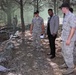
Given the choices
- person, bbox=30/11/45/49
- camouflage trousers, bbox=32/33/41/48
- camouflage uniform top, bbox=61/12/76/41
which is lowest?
camouflage trousers, bbox=32/33/41/48

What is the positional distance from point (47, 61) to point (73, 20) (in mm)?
2789

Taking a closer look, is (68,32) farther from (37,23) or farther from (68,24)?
(37,23)

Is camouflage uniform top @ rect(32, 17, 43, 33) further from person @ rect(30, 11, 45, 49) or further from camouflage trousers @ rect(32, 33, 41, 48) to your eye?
camouflage trousers @ rect(32, 33, 41, 48)

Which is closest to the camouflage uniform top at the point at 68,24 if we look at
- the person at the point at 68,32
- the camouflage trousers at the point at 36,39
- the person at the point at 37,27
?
the person at the point at 68,32

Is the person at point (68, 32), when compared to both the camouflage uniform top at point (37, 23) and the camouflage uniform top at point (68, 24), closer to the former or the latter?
the camouflage uniform top at point (68, 24)

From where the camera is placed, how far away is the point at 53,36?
28.5 feet

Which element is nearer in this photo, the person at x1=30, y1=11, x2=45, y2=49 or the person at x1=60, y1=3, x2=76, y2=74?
the person at x1=60, y1=3, x2=76, y2=74

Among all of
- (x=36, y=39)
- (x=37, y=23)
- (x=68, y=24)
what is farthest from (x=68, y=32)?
(x=36, y=39)

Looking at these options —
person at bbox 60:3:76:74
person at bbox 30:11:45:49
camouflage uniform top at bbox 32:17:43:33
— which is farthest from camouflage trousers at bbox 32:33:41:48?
person at bbox 60:3:76:74

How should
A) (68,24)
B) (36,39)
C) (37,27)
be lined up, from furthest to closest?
(36,39), (37,27), (68,24)

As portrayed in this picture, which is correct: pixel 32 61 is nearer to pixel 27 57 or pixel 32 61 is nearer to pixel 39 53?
pixel 27 57

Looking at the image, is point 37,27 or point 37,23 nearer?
point 37,23

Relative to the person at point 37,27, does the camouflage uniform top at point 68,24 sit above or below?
above

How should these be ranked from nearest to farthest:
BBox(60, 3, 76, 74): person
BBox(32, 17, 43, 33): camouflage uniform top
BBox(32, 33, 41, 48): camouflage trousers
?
BBox(60, 3, 76, 74): person < BBox(32, 17, 43, 33): camouflage uniform top < BBox(32, 33, 41, 48): camouflage trousers
